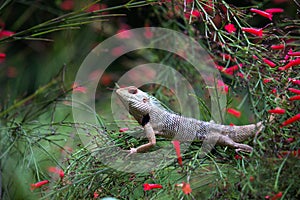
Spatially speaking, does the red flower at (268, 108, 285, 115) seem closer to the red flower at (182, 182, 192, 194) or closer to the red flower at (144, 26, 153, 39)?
the red flower at (182, 182, 192, 194)

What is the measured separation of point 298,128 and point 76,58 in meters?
2.85

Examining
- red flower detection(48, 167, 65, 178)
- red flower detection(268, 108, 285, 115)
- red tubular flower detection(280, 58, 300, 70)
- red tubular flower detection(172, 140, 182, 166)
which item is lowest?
red flower detection(48, 167, 65, 178)

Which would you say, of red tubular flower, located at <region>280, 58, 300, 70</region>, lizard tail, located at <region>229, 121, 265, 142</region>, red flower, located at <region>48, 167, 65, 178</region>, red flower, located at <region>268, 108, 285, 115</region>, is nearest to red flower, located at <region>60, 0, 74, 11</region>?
red flower, located at <region>48, 167, 65, 178</region>

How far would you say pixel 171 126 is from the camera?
222cm

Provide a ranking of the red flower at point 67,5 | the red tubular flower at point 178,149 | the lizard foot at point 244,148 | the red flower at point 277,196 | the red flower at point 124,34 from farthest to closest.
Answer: the red flower at point 67,5
the red flower at point 124,34
the lizard foot at point 244,148
the red tubular flower at point 178,149
the red flower at point 277,196

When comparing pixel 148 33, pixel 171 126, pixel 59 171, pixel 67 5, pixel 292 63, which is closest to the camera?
pixel 292 63

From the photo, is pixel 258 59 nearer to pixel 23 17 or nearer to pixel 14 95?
pixel 14 95

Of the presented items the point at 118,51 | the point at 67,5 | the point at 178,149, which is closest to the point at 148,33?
the point at 118,51

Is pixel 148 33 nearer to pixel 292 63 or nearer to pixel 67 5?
pixel 67 5

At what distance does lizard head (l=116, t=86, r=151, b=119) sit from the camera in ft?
7.31

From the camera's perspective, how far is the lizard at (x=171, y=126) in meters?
2.15

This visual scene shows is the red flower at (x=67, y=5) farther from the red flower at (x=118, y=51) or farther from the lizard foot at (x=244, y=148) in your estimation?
the lizard foot at (x=244, y=148)

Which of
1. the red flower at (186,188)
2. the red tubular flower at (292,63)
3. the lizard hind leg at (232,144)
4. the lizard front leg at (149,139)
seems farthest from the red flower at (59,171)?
the red tubular flower at (292,63)

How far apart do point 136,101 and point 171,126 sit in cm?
18
